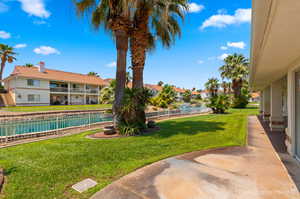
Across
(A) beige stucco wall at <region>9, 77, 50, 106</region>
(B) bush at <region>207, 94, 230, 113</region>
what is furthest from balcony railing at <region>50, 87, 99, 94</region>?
(B) bush at <region>207, 94, 230, 113</region>

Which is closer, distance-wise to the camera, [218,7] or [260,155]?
[260,155]

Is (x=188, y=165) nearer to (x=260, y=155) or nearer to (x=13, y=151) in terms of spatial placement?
(x=260, y=155)

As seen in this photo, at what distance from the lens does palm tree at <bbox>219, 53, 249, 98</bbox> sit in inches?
1103

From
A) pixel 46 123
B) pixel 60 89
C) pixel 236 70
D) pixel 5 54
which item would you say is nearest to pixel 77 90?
pixel 60 89

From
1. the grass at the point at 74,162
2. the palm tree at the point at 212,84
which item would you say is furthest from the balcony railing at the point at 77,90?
the palm tree at the point at 212,84

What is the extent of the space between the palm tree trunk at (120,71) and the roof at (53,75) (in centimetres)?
2374

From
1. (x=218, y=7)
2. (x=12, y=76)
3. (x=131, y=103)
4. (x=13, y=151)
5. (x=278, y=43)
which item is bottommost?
(x=13, y=151)

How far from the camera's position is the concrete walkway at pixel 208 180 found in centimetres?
274

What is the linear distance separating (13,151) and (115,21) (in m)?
6.94

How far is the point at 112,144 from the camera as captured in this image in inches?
233

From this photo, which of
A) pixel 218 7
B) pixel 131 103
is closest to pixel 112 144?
pixel 131 103

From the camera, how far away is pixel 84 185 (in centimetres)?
311

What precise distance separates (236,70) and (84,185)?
31.7 metres

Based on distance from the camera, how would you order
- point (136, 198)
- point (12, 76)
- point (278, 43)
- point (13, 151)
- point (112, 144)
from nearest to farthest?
point (136, 198) → point (278, 43) → point (13, 151) → point (112, 144) → point (12, 76)
